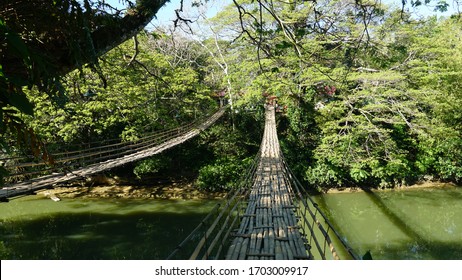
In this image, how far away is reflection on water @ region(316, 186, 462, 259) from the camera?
504 centimetres

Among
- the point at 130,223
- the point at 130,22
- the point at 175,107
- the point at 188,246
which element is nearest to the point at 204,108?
the point at 175,107

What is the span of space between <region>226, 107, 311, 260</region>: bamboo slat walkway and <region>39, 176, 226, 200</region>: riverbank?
4.27 metres

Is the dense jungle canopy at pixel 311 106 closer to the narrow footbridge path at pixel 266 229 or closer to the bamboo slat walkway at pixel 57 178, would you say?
the bamboo slat walkway at pixel 57 178

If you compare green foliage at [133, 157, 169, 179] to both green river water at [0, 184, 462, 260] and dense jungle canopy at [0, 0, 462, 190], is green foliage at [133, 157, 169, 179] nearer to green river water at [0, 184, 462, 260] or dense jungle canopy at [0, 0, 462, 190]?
dense jungle canopy at [0, 0, 462, 190]

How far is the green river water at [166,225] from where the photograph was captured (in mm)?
4918

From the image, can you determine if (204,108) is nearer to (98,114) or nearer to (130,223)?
(98,114)

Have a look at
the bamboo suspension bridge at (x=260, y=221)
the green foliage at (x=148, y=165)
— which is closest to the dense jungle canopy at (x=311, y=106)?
the green foliage at (x=148, y=165)

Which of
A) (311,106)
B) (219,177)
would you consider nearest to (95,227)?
(219,177)

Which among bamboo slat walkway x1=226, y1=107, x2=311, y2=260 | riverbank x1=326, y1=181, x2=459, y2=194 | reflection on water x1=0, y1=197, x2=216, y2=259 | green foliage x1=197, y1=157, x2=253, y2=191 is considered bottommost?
riverbank x1=326, y1=181, x2=459, y2=194

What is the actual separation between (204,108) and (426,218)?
5.85m

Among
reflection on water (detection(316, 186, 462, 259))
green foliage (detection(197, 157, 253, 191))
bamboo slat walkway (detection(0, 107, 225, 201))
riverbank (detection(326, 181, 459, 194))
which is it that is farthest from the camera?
riverbank (detection(326, 181, 459, 194))

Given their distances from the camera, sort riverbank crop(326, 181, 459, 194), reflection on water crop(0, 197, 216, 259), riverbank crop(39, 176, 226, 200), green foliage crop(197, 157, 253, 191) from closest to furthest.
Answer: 1. reflection on water crop(0, 197, 216, 259)
2. riverbank crop(39, 176, 226, 200)
3. green foliage crop(197, 157, 253, 191)
4. riverbank crop(326, 181, 459, 194)

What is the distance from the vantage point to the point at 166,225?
238 inches

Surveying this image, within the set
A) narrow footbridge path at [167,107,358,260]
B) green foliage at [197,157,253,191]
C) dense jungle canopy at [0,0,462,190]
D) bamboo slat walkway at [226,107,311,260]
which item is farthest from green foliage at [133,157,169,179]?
bamboo slat walkway at [226,107,311,260]
